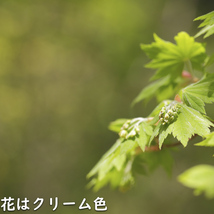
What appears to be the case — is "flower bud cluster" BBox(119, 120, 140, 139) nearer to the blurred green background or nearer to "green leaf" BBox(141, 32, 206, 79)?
"green leaf" BBox(141, 32, 206, 79)

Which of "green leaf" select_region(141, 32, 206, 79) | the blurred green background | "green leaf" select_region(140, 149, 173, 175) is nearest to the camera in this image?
"green leaf" select_region(141, 32, 206, 79)

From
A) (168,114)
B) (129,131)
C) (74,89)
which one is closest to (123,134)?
(129,131)

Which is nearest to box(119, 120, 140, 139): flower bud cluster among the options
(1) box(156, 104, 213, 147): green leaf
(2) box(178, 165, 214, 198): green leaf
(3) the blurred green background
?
(1) box(156, 104, 213, 147): green leaf

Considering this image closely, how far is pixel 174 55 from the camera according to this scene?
1.38 m

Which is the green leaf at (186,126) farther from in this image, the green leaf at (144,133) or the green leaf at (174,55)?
the green leaf at (174,55)

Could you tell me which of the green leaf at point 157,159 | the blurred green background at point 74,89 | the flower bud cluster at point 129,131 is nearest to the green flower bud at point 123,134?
the flower bud cluster at point 129,131

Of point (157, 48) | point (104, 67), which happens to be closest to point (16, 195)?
point (104, 67)

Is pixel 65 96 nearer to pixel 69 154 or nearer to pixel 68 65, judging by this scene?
pixel 68 65

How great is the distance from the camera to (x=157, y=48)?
1387 millimetres

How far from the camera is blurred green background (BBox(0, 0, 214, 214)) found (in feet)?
20.5

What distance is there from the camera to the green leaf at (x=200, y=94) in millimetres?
1089

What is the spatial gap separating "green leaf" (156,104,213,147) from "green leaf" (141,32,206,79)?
0.37m

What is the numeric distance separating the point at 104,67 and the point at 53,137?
1966 mm

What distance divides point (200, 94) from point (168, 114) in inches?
6.6
